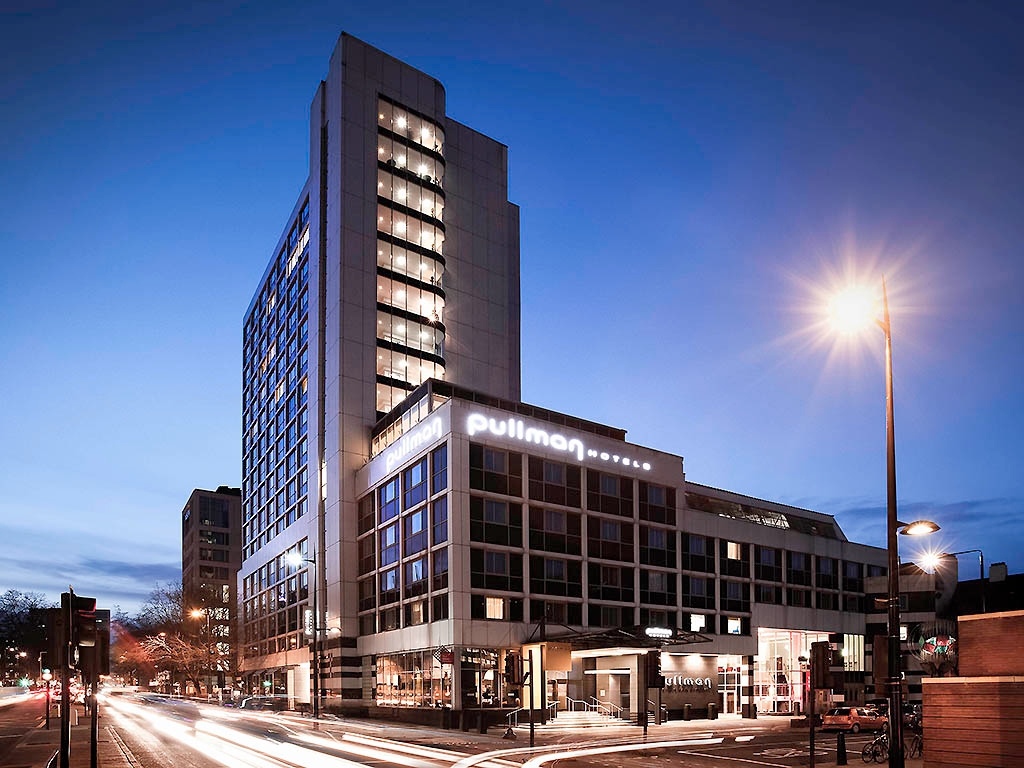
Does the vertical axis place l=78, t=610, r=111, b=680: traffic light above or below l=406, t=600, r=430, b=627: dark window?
above

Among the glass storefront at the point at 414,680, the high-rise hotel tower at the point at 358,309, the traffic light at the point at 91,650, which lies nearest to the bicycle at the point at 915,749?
the traffic light at the point at 91,650

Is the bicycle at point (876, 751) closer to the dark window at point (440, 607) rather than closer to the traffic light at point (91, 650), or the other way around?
the traffic light at point (91, 650)

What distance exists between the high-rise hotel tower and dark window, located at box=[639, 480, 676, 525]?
66.9ft

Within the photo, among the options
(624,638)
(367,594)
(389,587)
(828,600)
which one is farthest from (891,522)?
(828,600)

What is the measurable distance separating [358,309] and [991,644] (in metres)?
71.9

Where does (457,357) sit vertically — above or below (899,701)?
above

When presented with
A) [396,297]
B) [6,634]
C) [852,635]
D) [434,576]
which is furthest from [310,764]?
[6,634]

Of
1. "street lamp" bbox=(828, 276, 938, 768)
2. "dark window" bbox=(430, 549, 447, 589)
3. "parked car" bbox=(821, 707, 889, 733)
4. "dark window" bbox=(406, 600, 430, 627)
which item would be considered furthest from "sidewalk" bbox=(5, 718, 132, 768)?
"parked car" bbox=(821, 707, 889, 733)

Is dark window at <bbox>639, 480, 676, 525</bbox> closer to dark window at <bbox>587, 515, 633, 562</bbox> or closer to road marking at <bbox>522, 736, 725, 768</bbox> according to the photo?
dark window at <bbox>587, 515, 633, 562</bbox>

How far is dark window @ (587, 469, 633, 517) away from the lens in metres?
70.2

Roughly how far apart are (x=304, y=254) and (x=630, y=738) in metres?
67.7

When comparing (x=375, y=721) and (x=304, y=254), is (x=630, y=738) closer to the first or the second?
(x=375, y=721)

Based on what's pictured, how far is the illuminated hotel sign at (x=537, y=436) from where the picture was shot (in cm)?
6358

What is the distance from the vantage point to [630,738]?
1770 inches
